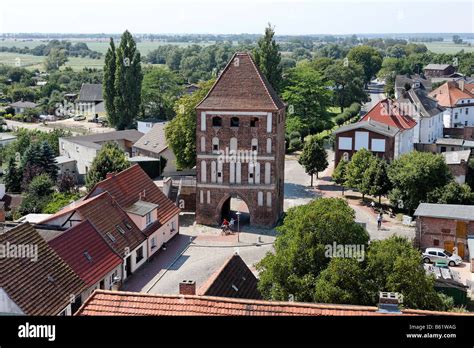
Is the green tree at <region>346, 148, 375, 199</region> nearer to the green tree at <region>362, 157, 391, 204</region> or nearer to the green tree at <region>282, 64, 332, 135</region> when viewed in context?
the green tree at <region>362, 157, 391, 204</region>

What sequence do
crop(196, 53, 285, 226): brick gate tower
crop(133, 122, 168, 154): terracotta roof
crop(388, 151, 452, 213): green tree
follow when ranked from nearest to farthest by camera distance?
crop(196, 53, 285, 226): brick gate tower, crop(388, 151, 452, 213): green tree, crop(133, 122, 168, 154): terracotta roof

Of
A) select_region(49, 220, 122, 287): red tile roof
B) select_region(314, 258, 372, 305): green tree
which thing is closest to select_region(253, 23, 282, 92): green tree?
select_region(49, 220, 122, 287): red tile roof

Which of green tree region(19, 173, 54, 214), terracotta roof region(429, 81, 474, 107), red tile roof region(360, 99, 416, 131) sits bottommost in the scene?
green tree region(19, 173, 54, 214)

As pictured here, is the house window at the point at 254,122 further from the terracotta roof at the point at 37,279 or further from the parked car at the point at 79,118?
the parked car at the point at 79,118

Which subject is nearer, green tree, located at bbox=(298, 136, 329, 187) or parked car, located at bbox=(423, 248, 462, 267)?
parked car, located at bbox=(423, 248, 462, 267)

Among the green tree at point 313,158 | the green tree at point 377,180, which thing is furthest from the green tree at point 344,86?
the green tree at point 377,180

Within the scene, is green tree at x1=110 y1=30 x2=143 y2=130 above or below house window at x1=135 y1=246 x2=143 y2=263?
above

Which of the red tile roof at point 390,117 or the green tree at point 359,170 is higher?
the red tile roof at point 390,117
